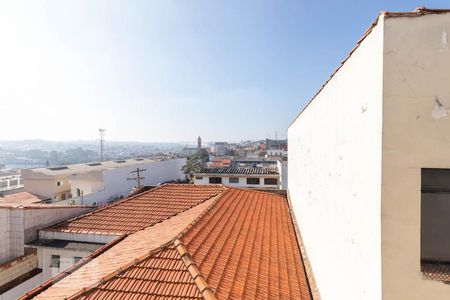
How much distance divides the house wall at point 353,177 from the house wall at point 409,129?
3.0 inches

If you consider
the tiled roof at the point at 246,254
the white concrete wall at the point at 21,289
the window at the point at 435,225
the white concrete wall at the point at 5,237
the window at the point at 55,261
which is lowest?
the white concrete wall at the point at 21,289

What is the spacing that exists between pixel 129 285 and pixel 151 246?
4.96 feet

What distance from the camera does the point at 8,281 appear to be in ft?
27.5

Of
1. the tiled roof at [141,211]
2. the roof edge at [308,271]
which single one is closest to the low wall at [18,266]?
the tiled roof at [141,211]

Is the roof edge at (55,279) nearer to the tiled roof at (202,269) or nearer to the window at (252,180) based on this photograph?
the tiled roof at (202,269)

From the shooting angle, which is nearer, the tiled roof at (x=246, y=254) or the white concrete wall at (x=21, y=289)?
the tiled roof at (x=246, y=254)

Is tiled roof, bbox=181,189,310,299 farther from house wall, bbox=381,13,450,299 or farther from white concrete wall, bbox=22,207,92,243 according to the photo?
white concrete wall, bbox=22,207,92,243

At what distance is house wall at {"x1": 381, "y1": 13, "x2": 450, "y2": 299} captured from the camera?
7.48ft

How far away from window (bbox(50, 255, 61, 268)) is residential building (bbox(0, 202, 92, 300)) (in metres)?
0.40

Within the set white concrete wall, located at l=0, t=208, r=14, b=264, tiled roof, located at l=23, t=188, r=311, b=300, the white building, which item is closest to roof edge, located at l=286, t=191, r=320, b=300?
tiled roof, located at l=23, t=188, r=311, b=300

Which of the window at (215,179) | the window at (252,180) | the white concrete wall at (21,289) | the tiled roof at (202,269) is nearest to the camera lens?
the tiled roof at (202,269)

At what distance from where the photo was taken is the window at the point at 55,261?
9.61 meters

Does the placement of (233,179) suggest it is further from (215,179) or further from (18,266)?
(18,266)

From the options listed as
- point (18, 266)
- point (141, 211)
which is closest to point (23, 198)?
point (18, 266)
